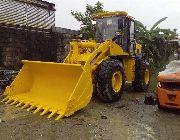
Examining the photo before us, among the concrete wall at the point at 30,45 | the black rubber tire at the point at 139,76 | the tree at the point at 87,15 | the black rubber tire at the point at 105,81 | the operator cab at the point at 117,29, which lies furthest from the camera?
the tree at the point at 87,15

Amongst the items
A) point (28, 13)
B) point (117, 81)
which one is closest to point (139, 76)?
point (117, 81)

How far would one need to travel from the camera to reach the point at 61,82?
318 inches

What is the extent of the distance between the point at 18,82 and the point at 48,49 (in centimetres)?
Answer: 464

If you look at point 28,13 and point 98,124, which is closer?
point 98,124

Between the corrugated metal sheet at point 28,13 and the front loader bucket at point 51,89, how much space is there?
3.99m

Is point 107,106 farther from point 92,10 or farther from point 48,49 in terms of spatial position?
point 92,10

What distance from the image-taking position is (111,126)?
21.4ft

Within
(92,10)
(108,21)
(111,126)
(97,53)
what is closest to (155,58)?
(92,10)

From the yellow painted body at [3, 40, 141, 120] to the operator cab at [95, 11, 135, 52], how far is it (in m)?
0.40

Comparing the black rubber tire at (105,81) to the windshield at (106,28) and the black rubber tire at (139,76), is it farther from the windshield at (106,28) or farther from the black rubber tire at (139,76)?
the black rubber tire at (139,76)

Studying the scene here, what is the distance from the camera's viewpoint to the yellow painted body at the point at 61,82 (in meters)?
7.16

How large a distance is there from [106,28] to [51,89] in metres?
2.91

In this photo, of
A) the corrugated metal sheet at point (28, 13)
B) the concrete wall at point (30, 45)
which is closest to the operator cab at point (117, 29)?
the concrete wall at point (30, 45)

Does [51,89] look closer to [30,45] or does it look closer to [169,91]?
[169,91]
